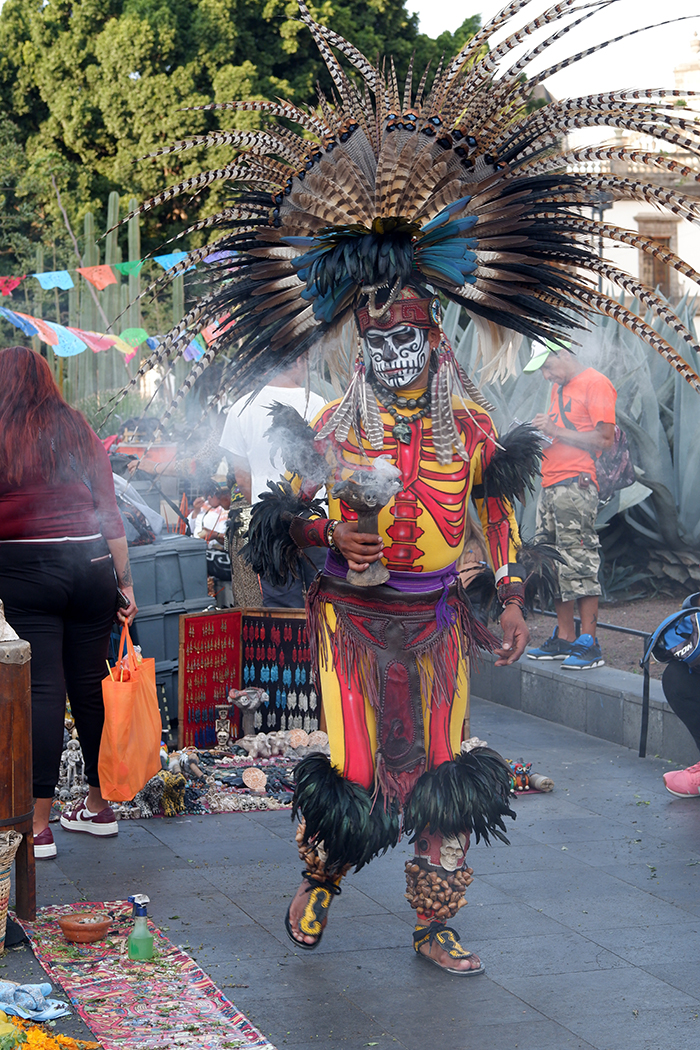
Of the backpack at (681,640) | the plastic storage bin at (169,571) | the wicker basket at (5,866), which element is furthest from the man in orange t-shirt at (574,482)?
the wicker basket at (5,866)

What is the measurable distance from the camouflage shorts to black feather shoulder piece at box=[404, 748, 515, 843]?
3.76 meters

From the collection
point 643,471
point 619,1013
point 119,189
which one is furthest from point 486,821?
point 119,189

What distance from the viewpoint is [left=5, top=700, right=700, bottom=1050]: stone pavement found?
3.52m

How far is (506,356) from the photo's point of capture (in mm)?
4457

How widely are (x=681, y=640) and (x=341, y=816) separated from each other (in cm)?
232

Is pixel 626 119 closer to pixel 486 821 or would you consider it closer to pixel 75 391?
pixel 486 821

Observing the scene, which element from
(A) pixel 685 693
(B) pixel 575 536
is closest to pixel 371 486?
(A) pixel 685 693

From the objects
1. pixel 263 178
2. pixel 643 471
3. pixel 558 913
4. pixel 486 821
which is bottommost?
pixel 558 913

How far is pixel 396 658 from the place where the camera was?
398 centimetres

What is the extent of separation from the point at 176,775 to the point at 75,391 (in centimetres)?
1836

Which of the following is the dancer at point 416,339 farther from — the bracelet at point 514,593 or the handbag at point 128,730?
the handbag at point 128,730

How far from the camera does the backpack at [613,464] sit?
25.5 feet

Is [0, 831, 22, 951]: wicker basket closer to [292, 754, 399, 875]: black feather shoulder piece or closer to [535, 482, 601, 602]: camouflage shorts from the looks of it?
[292, 754, 399, 875]: black feather shoulder piece

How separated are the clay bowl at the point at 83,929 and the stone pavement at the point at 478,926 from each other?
27cm
